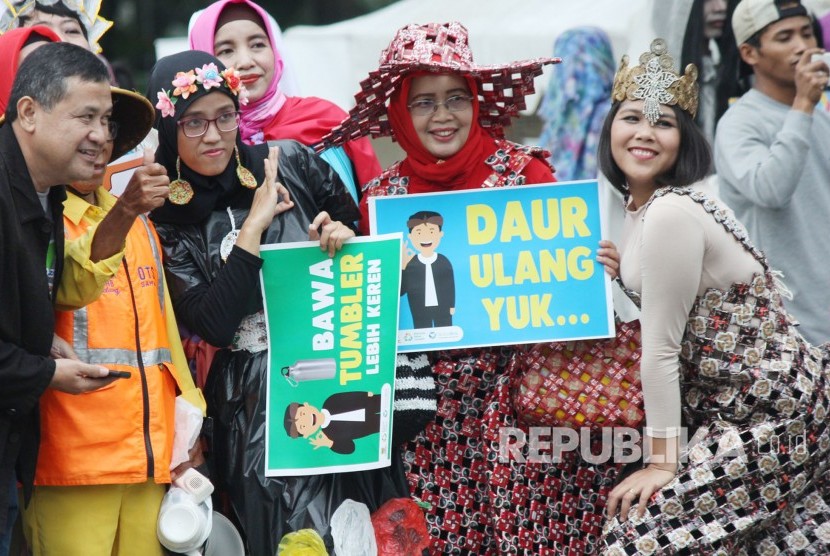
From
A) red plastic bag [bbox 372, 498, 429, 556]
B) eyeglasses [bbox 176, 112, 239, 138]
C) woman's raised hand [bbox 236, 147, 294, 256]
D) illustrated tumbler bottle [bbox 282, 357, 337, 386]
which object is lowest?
red plastic bag [bbox 372, 498, 429, 556]

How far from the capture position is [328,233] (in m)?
4.04

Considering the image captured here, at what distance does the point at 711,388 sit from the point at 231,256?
1.61 meters

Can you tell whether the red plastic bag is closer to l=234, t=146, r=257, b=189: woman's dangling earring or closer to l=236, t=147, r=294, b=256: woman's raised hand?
l=236, t=147, r=294, b=256: woman's raised hand

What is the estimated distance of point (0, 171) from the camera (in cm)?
342

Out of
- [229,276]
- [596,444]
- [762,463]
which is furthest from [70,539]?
[762,463]

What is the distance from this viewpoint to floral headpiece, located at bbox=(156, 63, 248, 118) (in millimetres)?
4012

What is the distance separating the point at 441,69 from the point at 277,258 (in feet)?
2.89

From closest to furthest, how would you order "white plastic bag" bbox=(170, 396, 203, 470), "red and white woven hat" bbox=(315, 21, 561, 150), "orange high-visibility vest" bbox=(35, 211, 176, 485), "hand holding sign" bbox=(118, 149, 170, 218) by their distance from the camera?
"hand holding sign" bbox=(118, 149, 170, 218) < "orange high-visibility vest" bbox=(35, 211, 176, 485) < "white plastic bag" bbox=(170, 396, 203, 470) < "red and white woven hat" bbox=(315, 21, 561, 150)

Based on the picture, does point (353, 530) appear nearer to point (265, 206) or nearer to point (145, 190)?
point (265, 206)

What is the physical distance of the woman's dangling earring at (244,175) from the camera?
416 cm

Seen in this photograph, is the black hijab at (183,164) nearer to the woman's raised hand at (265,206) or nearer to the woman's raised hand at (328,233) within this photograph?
the woman's raised hand at (265,206)

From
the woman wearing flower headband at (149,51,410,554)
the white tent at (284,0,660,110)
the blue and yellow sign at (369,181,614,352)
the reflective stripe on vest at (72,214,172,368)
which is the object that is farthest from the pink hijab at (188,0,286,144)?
the white tent at (284,0,660,110)

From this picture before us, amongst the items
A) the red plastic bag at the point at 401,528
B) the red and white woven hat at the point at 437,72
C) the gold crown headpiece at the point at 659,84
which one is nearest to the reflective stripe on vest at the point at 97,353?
the red plastic bag at the point at 401,528

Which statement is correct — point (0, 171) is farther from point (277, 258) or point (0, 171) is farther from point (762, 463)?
point (762, 463)
